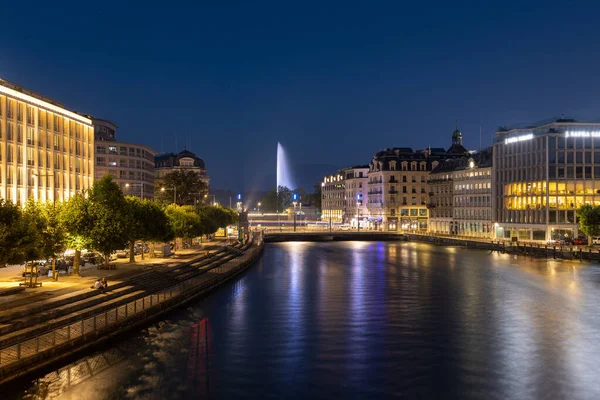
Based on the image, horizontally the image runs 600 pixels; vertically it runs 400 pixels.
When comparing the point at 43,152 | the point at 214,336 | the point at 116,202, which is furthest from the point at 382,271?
the point at 43,152

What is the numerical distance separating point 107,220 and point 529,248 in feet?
261

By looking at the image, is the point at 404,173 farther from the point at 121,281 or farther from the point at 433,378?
the point at 433,378

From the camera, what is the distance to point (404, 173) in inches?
7441

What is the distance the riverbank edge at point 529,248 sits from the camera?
316ft

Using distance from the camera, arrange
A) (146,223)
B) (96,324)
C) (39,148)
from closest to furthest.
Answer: (96,324) < (146,223) < (39,148)

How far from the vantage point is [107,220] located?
196ft

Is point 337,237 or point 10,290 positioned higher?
point 337,237

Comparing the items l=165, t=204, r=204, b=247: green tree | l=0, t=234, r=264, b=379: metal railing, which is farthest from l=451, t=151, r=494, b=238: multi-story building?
l=0, t=234, r=264, b=379: metal railing

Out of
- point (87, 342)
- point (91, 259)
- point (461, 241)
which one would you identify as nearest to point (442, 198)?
point (461, 241)

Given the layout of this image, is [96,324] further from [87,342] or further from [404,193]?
[404,193]

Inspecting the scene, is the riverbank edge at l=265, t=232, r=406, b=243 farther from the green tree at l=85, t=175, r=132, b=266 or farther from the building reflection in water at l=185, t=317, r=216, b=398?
the building reflection in water at l=185, t=317, r=216, b=398

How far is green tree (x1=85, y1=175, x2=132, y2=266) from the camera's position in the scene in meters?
58.4

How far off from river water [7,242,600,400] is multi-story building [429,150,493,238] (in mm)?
74144

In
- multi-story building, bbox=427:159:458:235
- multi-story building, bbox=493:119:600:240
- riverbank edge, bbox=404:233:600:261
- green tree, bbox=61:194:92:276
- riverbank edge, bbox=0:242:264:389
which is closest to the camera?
riverbank edge, bbox=0:242:264:389
